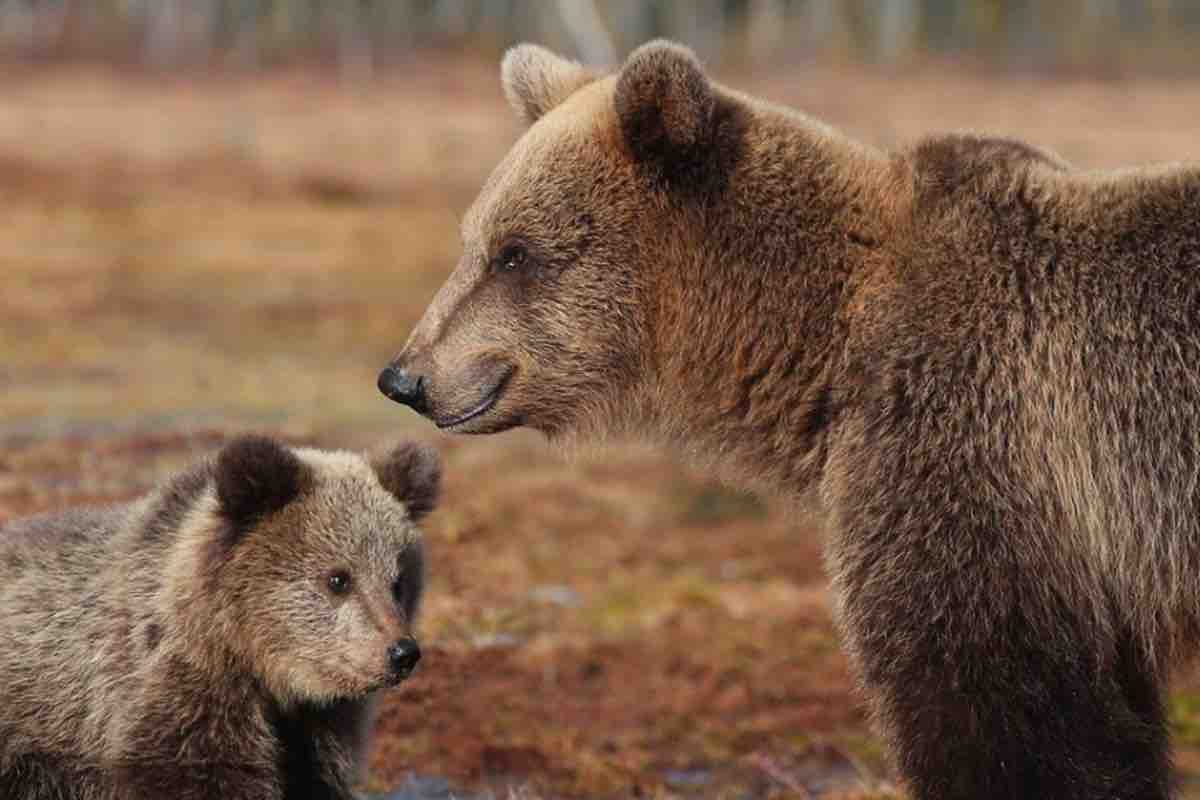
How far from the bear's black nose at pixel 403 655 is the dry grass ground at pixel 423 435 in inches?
57.2

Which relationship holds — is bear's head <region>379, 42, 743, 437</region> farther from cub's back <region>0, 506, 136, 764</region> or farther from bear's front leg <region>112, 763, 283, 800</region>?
Result: cub's back <region>0, 506, 136, 764</region>

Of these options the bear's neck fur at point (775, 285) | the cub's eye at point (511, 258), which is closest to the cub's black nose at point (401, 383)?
the cub's eye at point (511, 258)

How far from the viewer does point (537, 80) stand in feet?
22.3

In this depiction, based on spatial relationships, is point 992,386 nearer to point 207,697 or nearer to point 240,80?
point 207,697

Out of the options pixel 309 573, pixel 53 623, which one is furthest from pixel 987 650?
pixel 53 623

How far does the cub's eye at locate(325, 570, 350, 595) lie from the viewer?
22.2 feet

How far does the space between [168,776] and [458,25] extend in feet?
237

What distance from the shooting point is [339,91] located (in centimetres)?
5928

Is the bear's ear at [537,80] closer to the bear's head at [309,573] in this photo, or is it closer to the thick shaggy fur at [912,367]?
the thick shaggy fur at [912,367]

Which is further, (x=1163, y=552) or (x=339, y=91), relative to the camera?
(x=339, y=91)

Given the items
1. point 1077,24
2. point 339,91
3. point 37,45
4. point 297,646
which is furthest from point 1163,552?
point 1077,24

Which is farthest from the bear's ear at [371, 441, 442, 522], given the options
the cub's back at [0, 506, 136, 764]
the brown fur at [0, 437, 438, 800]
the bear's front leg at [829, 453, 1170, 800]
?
the bear's front leg at [829, 453, 1170, 800]

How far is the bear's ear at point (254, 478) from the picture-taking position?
6.69 meters

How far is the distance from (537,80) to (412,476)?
1.70 m
